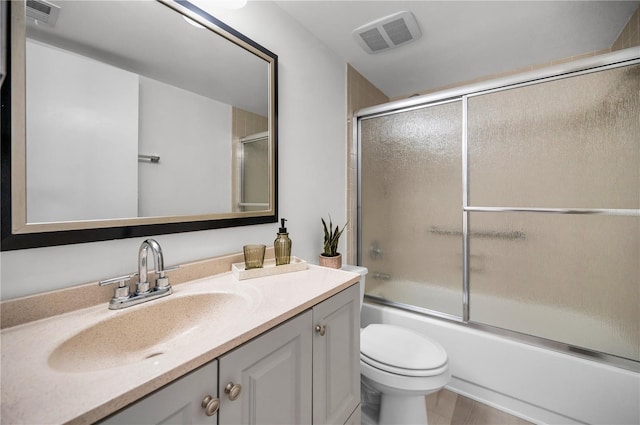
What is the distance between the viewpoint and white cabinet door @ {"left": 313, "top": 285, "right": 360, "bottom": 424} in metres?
0.83

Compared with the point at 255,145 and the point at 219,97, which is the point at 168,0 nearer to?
the point at 219,97

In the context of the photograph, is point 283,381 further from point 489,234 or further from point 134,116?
point 489,234

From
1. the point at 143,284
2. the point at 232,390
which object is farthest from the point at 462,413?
the point at 143,284

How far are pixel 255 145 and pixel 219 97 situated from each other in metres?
0.25

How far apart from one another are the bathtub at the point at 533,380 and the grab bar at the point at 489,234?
41cm

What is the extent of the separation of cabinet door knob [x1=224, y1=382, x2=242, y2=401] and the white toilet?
0.84 m

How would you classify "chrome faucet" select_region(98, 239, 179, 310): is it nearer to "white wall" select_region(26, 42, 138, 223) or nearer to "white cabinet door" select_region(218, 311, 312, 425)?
"white wall" select_region(26, 42, 138, 223)

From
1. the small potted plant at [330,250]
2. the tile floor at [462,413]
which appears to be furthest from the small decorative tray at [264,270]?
the tile floor at [462,413]

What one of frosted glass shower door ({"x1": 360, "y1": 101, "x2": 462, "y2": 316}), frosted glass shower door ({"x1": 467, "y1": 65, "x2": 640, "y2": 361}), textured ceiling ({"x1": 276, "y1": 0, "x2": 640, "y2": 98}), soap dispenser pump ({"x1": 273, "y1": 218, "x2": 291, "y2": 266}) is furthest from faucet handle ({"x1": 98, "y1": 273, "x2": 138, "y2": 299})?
frosted glass shower door ({"x1": 467, "y1": 65, "x2": 640, "y2": 361})

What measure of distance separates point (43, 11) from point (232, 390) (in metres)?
1.10

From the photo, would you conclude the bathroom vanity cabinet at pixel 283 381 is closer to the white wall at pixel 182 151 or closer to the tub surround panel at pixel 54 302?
the tub surround panel at pixel 54 302

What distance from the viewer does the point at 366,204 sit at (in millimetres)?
2105

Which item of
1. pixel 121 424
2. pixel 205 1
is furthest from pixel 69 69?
pixel 121 424

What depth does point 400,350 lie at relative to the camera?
1306 millimetres
